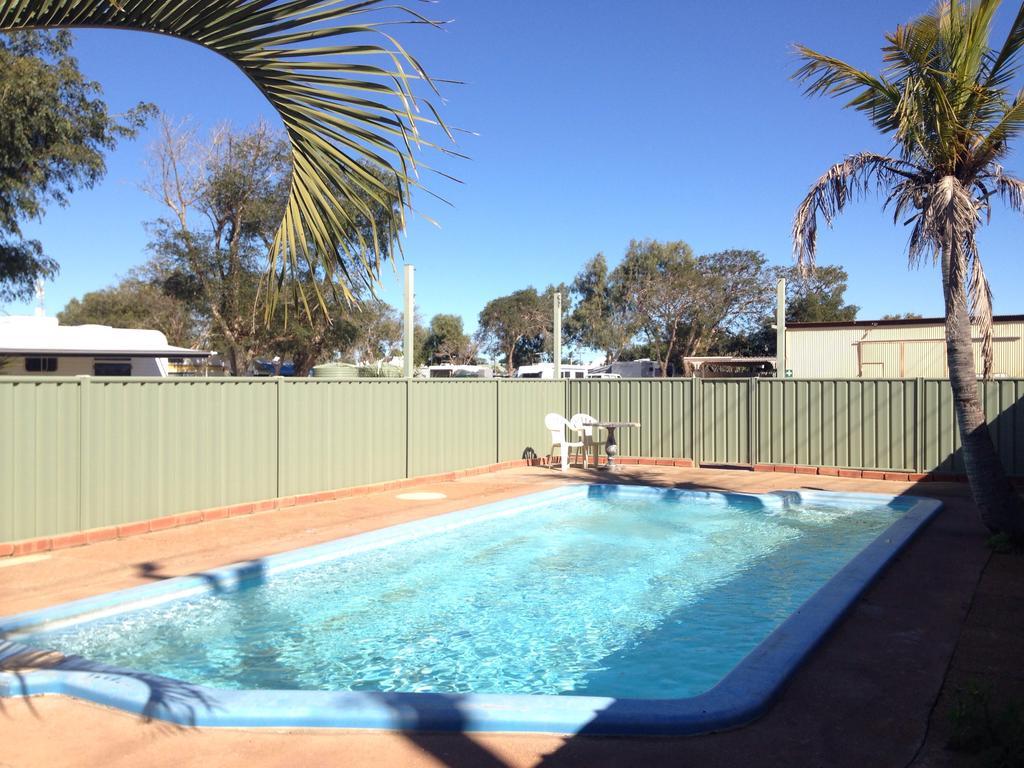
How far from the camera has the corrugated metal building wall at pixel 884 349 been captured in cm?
2139

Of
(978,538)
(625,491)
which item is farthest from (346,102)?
(625,491)

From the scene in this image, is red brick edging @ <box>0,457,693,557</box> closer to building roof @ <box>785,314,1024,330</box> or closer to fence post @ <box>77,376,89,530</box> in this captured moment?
fence post @ <box>77,376,89,530</box>

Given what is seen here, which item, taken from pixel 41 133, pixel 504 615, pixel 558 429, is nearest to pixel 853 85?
pixel 504 615

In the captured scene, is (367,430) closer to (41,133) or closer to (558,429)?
(558,429)

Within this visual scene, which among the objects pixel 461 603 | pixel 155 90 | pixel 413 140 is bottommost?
pixel 461 603

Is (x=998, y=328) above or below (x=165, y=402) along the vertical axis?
above

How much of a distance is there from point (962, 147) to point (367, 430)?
826 centimetres

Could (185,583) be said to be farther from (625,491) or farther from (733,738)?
(625,491)

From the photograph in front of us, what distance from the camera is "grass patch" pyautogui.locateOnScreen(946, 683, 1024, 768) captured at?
117 inches

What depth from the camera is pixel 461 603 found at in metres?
6.95

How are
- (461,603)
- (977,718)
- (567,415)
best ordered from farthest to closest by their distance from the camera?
(567,415), (461,603), (977,718)

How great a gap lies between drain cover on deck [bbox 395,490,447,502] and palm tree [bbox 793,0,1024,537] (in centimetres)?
669

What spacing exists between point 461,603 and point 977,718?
4.44 metres

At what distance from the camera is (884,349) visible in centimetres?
2288
